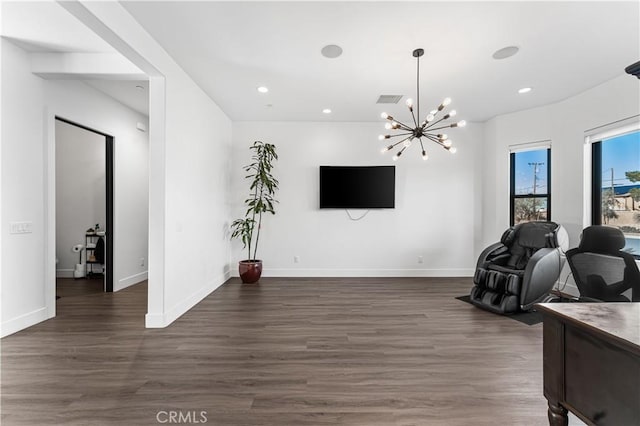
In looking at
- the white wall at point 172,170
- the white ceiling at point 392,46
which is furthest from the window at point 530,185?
the white wall at point 172,170

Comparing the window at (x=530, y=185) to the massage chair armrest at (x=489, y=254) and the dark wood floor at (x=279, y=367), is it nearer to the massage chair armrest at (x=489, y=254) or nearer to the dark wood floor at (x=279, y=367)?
the massage chair armrest at (x=489, y=254)

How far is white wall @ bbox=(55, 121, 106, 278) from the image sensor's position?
520 centimetres

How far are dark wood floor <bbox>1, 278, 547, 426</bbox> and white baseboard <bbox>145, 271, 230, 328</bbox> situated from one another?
0.09m

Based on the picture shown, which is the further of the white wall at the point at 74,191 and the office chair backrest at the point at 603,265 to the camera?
the white wall at the point at 74,191

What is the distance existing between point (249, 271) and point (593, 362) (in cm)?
444

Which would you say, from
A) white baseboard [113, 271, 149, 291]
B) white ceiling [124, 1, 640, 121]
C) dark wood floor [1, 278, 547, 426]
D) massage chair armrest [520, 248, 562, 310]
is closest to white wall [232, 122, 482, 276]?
white ceiling [124, 1, 640, 121]

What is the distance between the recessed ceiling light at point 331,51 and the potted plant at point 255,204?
231cm

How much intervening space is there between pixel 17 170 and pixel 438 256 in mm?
6161

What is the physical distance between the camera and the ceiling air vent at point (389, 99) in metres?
4.24

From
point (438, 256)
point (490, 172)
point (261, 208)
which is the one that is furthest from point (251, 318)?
point (490, 172)

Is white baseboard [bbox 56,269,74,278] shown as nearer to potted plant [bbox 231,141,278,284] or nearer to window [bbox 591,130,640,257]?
potted plant [bbox 231,141,278,284]
